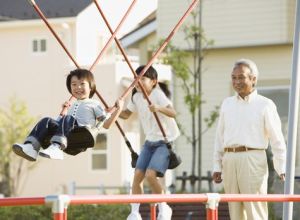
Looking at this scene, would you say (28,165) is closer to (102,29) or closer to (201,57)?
(102,29)

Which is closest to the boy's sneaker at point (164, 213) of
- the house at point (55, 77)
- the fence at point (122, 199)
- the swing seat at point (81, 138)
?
the swing seat at point (81, 138)

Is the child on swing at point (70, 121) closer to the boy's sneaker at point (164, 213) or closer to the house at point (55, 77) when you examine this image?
the boy's sneaker at point (164, 213)

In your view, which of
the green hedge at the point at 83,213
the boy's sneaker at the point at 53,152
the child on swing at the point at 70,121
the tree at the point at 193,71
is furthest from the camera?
the tree at the point at 193,71

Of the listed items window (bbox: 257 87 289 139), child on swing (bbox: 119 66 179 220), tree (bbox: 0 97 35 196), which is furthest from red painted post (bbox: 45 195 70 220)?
tree (bbox: 0 97 35 196)

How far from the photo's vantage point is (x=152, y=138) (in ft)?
42.3

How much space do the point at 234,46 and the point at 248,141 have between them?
13.0 meters

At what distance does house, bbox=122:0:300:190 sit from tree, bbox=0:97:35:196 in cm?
1447

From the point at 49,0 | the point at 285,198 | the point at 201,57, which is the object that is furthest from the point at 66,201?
the point at 49,0

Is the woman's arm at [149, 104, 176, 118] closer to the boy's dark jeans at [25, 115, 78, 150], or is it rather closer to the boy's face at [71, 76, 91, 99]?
the boy's face at [71, 76, 91, 99]

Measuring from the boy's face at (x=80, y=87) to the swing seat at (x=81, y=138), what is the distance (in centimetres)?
40

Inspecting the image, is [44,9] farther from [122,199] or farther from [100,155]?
[122,199]

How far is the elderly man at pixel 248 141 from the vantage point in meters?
10.8

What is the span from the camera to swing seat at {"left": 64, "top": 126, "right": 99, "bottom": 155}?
35.0 feet

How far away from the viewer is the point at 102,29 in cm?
4284
